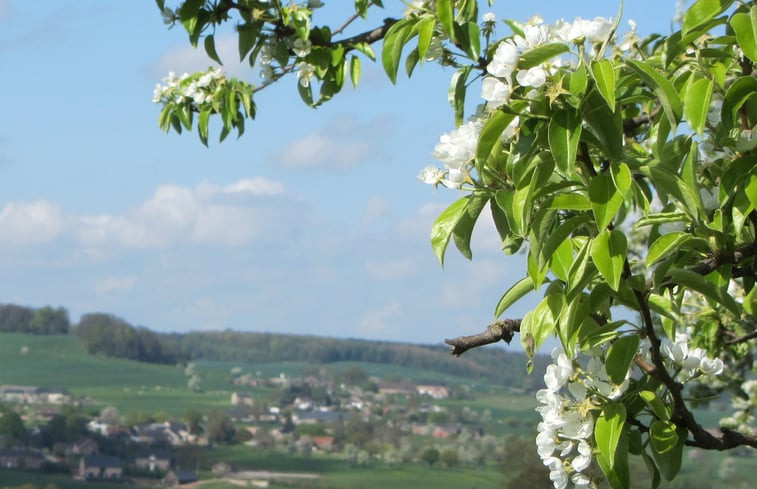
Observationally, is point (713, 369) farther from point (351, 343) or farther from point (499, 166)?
point (351, 343)

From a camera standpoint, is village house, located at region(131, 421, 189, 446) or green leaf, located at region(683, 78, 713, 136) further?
village house, located at region(131, 421, 189, 446)

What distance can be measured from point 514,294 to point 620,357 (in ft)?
0.64

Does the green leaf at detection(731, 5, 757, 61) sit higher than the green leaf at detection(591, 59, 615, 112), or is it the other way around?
the green leaf at detection(731, 5, 757, 61)

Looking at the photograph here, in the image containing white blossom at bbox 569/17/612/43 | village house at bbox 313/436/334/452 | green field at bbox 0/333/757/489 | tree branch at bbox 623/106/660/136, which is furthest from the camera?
village house at bbox 313/436/334/452

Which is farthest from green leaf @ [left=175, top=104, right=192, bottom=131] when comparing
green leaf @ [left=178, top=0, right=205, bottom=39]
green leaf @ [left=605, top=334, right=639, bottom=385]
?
green leaf @ [left=605, top=334, right=639, bottom=385]

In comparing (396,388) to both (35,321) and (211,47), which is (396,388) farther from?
(211,47)

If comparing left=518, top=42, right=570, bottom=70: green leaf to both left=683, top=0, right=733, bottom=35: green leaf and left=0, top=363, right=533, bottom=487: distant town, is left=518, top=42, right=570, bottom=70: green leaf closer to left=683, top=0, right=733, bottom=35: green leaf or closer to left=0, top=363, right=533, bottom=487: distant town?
left=683, top=0, right=733, bottom=35: green leaf

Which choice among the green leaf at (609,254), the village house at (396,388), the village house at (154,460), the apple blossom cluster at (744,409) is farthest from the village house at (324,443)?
the green leaf at (609,254)

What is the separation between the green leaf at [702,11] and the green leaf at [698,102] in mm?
76

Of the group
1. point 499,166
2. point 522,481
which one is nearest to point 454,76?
point 499,166

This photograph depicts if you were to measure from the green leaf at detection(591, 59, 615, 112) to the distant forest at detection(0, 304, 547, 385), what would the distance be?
33.3m

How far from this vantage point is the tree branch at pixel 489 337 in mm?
1466

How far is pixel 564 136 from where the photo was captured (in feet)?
3.93

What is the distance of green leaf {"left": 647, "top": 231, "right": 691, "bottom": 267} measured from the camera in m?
1.34
